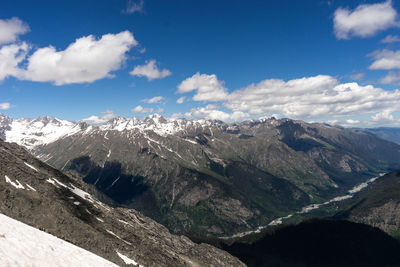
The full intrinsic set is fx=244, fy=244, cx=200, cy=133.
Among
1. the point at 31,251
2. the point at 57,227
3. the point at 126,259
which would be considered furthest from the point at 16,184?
the point at 31,251

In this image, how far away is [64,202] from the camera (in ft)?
344

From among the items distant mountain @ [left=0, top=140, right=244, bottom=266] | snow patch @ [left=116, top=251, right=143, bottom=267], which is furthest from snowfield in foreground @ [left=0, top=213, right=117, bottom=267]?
snow patch @ [left=116, top=251, right=143, bottom=267]

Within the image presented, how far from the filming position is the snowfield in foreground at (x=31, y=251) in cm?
2722

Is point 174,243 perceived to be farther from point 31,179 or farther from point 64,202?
point 31,179

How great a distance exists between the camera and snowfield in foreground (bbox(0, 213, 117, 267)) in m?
27.2

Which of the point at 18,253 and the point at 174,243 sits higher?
the point at 18,253

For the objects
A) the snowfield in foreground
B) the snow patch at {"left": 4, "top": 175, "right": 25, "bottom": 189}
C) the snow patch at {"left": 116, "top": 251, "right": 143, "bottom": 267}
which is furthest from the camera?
the snow patch at {"left": 4, "top": 175, "right": 25, "bottom": 189}

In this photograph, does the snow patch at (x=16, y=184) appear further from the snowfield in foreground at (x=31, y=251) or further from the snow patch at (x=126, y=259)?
the snowfield in foreground at (x=31, y=251)

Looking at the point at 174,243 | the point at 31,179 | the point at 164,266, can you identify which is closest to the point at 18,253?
the point at 164,266

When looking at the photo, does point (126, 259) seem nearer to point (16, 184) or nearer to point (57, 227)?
point (57, 227)

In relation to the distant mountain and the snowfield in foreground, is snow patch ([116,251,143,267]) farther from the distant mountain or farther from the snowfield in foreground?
the snowfield in foreground

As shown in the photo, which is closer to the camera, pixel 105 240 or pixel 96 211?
pixel 105 240

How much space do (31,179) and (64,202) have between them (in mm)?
17831

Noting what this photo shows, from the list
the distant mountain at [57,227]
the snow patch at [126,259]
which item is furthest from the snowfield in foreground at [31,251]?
the snow patch at [126,259]
